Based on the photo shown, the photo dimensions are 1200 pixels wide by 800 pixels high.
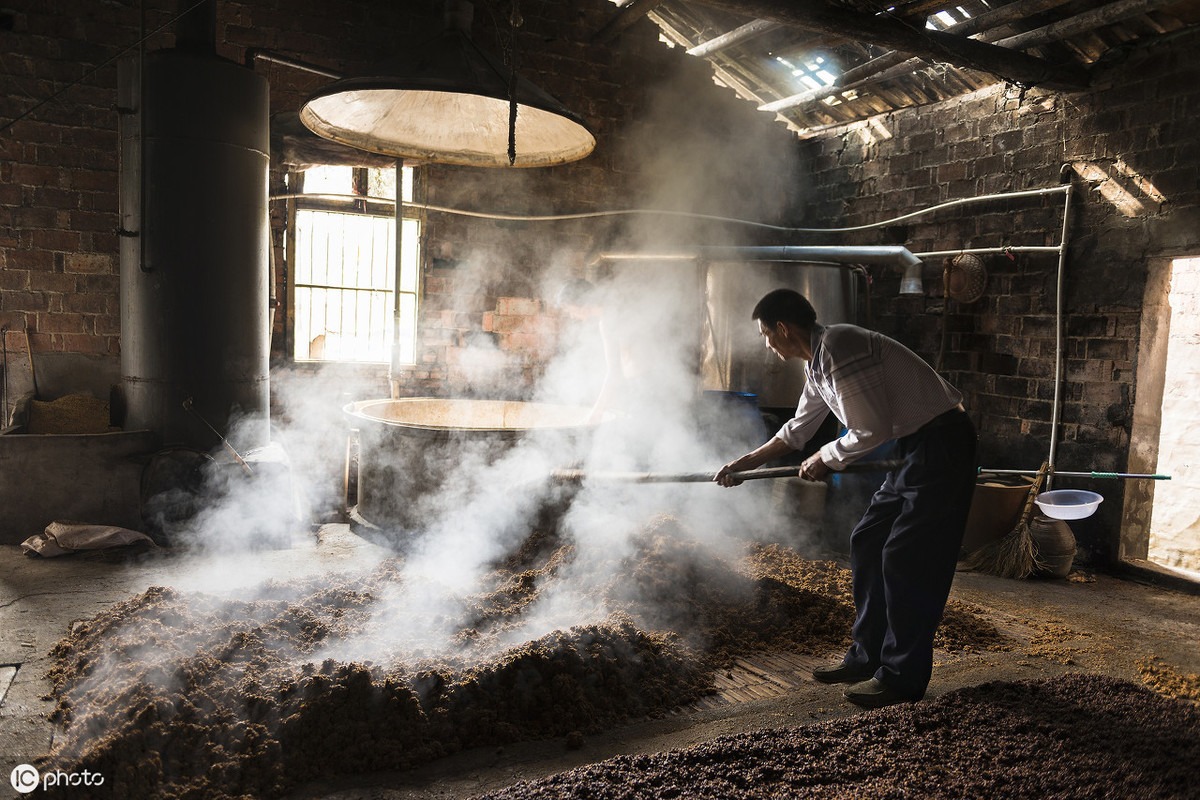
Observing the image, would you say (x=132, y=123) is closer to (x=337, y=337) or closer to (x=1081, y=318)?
(x=337, y=337)

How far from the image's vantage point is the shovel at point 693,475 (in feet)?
13.1

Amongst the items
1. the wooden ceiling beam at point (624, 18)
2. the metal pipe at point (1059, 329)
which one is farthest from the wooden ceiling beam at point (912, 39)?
the wooden ceiling beam at point (624, 18)

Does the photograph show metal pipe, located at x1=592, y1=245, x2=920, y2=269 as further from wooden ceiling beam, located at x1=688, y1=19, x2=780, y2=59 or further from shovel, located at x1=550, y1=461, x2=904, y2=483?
shovel, located at x1=550, y1=461, x2=904, y2=483

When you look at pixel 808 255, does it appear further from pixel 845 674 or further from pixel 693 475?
pixel 845 674

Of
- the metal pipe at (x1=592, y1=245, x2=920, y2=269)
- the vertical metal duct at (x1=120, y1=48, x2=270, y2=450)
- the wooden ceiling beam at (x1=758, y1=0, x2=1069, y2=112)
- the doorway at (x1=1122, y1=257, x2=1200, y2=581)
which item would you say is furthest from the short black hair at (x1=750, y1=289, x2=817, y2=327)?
the doorway at (x1=1122, y1=257, x2=1200, y2=581)

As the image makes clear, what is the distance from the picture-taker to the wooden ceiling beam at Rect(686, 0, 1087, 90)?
5105 mm

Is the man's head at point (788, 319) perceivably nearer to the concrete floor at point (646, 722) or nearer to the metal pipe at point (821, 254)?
the concrete floor at point (646, 722)

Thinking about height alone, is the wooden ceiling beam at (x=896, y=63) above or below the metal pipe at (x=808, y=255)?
above

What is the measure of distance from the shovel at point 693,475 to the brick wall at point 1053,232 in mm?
2684

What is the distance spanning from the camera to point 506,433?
555cm

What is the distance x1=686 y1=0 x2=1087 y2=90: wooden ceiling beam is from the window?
3756mm

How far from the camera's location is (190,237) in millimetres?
5305

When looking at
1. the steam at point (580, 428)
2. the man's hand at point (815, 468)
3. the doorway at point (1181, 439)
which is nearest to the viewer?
the man's hand at point (815, 468)

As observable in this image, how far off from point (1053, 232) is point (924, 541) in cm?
419
